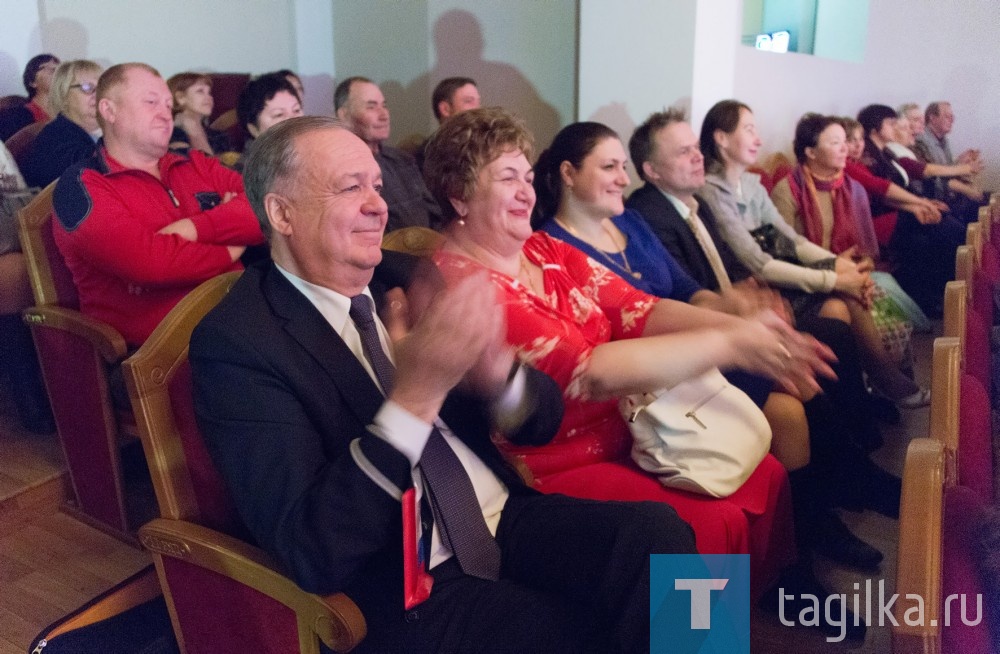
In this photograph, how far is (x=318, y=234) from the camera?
1260mm

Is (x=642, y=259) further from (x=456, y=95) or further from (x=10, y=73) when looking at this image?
(x=10, y=73)

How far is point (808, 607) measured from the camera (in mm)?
1941

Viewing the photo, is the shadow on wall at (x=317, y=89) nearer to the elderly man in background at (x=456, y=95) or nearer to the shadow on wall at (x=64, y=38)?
the shadow on wall at (x=64, y=38)

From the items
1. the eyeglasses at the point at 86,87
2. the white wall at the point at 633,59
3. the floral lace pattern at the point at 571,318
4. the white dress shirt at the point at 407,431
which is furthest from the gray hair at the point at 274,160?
the white wall at the point at 633,59

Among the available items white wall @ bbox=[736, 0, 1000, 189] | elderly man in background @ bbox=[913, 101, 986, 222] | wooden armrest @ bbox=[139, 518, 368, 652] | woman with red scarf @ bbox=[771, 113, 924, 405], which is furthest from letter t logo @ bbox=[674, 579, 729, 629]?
white wall @ bbox=[736, 0, 1000, 189]

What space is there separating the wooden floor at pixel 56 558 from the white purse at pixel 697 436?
544 mm

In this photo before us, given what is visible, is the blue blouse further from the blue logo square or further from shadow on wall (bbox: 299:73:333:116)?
shadow on wall (bbox: 299:73:333:116)

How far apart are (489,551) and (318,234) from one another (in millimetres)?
572

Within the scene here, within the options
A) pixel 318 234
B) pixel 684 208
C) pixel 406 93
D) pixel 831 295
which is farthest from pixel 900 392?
pixel 406 93

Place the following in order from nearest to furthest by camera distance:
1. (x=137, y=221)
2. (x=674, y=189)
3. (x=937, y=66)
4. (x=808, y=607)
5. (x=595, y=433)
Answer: (x=595, y=433), (x=808, y=607), (x=137, y=221), (x=674, y=189), (x=937, y=66)

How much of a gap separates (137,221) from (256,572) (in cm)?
133

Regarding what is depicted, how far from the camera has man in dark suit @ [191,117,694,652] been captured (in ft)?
3.34

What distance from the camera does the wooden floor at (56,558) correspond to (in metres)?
1.92

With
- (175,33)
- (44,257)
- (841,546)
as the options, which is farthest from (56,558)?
(175,33)
